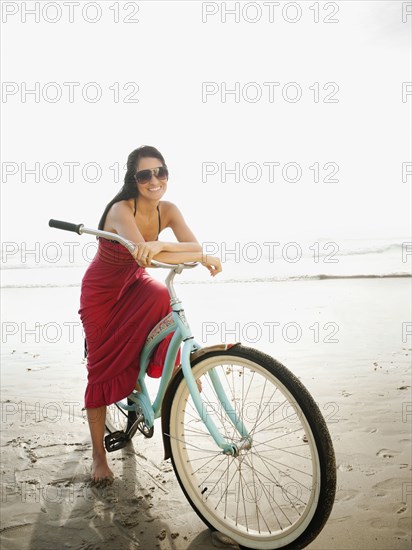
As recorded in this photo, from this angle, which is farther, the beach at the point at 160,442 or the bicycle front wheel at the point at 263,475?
the beach at the point at 160,442

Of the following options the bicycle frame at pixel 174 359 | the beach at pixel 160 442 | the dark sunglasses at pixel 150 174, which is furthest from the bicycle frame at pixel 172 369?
the dark sunglasses at pixel 150 174

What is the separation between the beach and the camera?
2.38 metres

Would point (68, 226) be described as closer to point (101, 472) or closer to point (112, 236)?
point (112, 236)

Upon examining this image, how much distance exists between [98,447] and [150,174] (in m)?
1.67

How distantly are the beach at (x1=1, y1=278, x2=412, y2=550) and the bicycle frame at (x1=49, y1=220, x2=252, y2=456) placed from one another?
1.64 ft

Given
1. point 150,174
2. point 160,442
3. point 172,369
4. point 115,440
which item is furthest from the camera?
point 160,442

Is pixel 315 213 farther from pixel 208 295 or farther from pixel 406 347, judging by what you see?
pixel 406 347

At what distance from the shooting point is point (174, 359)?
2543 millimetres

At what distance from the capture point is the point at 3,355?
19.1 ft

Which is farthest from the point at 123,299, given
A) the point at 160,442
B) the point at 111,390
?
the point at 160,442

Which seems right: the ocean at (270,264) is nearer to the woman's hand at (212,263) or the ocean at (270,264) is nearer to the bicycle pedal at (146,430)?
the bicycle pedal at (146,430)

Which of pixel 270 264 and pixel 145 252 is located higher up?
pixel 145 252

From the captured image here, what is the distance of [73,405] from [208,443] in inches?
56.5

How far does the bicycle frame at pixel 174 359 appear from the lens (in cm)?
220
